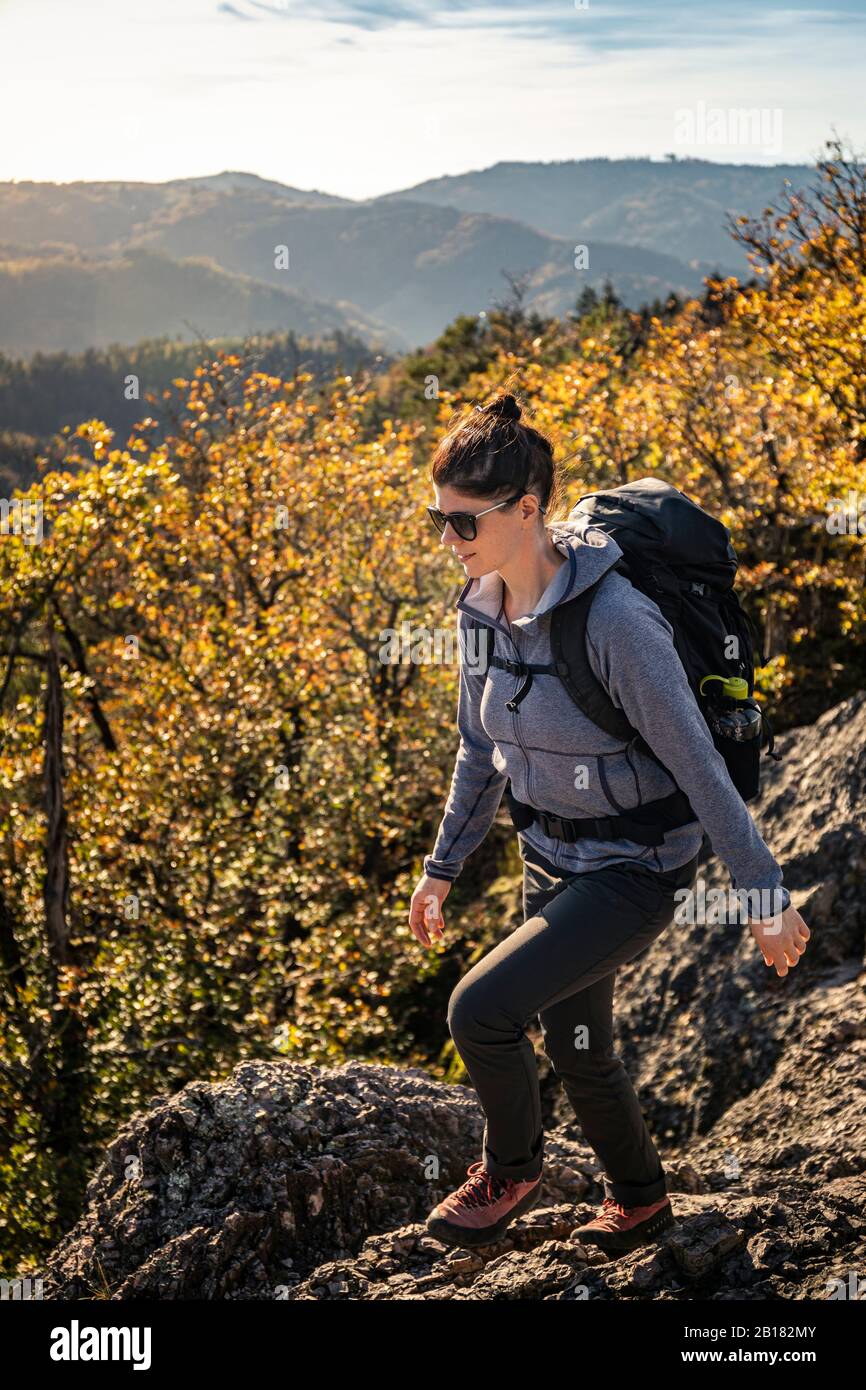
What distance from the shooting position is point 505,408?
352 cm

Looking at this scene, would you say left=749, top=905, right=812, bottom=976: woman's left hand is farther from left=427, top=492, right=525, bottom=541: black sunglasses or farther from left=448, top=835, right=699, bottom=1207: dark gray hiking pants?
left=427, top=492, right=525, bottom=541: black sunglasses

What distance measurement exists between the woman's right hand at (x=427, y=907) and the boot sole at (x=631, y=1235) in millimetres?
1145

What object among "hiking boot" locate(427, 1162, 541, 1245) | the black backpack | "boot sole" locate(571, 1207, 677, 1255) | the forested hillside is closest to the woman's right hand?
the black backpack

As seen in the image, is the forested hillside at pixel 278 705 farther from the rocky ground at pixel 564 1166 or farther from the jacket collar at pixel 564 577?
the jacket collar at pixel 564 577

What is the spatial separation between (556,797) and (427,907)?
2.81 ft

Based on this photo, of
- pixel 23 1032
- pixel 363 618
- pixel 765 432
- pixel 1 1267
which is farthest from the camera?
pixel 363 618

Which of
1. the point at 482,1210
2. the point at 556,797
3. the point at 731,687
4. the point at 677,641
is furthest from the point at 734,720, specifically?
the point at 482,1210

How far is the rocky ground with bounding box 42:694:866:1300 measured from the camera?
3.90 meters

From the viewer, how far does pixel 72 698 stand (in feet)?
43.3

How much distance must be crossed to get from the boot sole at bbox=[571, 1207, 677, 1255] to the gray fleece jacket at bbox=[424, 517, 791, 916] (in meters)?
→ 1.37

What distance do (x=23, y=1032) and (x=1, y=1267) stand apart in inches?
86.4

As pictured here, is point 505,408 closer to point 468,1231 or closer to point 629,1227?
point 468,1231
